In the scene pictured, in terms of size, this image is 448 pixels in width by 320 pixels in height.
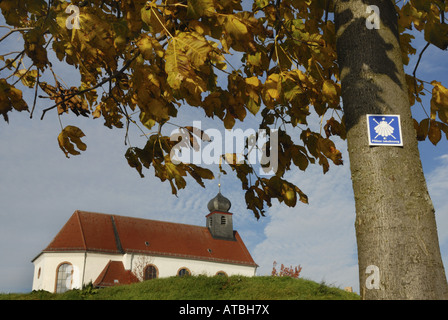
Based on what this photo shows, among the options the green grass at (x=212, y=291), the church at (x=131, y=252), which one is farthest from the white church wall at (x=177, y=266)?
the green grass at (x=212, y=291)

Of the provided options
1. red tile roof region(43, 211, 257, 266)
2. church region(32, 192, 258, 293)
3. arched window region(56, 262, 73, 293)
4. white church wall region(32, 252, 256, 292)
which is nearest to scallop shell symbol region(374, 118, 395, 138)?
church region(32, 192, 258, 293)

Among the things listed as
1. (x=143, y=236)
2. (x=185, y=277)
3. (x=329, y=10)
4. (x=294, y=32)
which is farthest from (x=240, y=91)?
(x=143, y=236)

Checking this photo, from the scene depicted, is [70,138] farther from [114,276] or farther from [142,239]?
[142,239]

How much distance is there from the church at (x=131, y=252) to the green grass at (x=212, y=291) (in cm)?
1627

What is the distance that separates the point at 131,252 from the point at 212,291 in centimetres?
2117

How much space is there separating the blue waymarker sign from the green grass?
9935mm

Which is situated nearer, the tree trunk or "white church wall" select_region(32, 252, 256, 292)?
the tree trunk

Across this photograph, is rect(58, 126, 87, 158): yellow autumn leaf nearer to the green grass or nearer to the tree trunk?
the tree trunk

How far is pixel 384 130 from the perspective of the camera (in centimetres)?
221

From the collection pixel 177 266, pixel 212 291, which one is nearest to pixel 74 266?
pixel 177 266

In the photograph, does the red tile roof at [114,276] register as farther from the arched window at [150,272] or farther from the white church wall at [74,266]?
the arched window at [150,272]

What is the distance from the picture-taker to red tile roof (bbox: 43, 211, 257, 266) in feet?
104

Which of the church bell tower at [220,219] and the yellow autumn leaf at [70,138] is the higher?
the church bell tower at [220,219]

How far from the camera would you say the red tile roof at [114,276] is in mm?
29487
